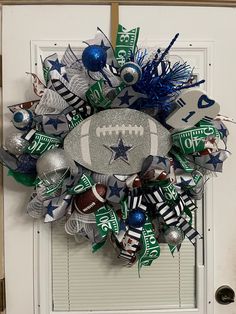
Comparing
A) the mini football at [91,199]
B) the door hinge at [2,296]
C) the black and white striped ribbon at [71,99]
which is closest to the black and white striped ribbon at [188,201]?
the mini football at [91,199]

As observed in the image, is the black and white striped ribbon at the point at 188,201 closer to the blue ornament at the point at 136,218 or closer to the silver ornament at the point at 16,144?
the blue ornament at the point at 136,218

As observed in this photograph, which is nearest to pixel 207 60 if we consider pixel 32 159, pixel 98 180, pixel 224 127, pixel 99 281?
pixel 224 127

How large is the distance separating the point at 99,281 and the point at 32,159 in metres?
0.42

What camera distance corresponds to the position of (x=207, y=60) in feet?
3.87

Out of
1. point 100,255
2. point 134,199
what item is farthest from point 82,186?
point 100,255

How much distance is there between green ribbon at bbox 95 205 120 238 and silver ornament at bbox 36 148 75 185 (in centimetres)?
14

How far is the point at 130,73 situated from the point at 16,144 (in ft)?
1.19

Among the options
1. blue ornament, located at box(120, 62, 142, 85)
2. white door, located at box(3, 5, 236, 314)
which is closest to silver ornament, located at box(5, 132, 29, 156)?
white door, located at box(3, 5, 236, 314)

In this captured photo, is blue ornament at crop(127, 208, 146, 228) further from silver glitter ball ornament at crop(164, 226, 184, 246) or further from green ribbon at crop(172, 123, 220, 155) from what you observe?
green ribbon at crop(172, 123, 220, 155)

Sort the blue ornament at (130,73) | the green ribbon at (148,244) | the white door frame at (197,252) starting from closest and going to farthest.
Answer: the blue ornament at (130,73) < the green ribbon at (148,244) < the white door frame at (197,252)

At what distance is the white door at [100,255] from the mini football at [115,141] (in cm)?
23

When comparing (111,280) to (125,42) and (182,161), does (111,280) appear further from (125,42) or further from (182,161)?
(125,42)

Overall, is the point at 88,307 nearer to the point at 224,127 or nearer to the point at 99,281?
the point at 99,281

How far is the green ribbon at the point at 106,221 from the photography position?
1.03 meters
